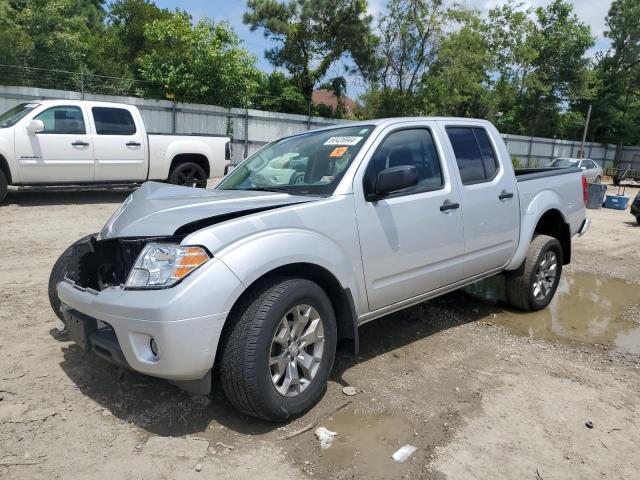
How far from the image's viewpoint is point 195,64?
18281 mm

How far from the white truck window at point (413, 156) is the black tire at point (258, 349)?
1.14 meters

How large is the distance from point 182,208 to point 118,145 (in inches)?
318

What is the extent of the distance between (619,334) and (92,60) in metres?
22.3

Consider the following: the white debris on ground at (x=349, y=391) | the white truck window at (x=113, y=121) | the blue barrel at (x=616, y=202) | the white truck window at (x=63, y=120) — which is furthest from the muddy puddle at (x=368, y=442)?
the blue barrel at (x=616, y=202)

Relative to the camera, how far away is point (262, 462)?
2742 mm

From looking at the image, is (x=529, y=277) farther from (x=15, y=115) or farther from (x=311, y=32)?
(x=311, y=32)

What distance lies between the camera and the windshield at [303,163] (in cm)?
364

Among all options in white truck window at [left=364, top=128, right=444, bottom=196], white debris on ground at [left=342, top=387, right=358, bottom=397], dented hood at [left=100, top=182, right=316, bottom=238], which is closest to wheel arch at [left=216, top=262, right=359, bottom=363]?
white debris on ground at [left=342, top=387, right=358, bottom=397]

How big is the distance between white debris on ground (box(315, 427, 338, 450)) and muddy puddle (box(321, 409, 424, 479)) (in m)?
0.03

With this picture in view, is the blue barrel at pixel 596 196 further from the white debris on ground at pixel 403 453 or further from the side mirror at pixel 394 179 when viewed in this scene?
the white debris on ground at pixel 403 453

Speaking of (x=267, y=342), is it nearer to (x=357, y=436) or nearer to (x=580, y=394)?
Result: (x=357, y=436)

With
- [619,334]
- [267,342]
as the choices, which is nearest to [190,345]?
[267,342]

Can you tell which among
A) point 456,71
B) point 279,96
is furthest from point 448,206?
point 456,71

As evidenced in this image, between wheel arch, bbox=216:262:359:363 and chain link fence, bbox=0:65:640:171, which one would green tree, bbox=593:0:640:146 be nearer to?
A: chain link fence, bbox=0:65:640:171
